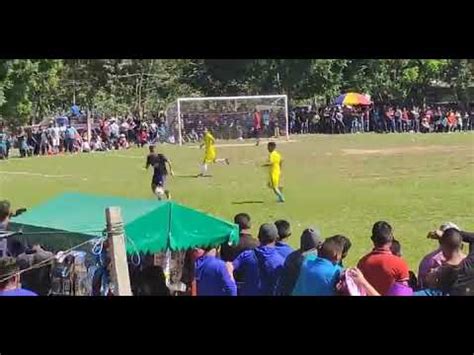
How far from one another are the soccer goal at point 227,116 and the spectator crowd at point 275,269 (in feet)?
2.16

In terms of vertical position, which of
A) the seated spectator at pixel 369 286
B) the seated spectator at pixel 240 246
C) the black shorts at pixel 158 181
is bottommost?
the seated spectator at pixel 369 286

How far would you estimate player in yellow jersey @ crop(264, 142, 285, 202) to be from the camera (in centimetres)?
625

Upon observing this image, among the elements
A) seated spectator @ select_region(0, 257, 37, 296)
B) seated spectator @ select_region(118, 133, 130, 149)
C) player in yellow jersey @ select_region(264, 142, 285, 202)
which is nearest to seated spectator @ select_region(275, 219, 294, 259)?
player in yellow jersey @ select_region(264, 142, 285, 202)

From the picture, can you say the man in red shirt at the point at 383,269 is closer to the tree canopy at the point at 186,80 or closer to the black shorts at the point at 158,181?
the tree canopy at the point at 186,80

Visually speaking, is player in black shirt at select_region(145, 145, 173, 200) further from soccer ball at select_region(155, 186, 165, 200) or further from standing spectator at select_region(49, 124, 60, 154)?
standing spectator at select_region(49, 124, 60, 154)

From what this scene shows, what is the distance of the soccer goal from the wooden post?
33.2 inches

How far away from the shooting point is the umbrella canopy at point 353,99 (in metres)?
6.30

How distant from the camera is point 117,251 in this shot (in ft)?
18.5

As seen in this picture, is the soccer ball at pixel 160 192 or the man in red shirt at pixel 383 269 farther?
the soccer ball at pixel 160 192

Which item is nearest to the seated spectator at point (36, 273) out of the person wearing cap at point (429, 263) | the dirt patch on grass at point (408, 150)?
the dirt patch on grass at point (408, 150)

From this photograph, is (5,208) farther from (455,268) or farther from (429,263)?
(455,268)
